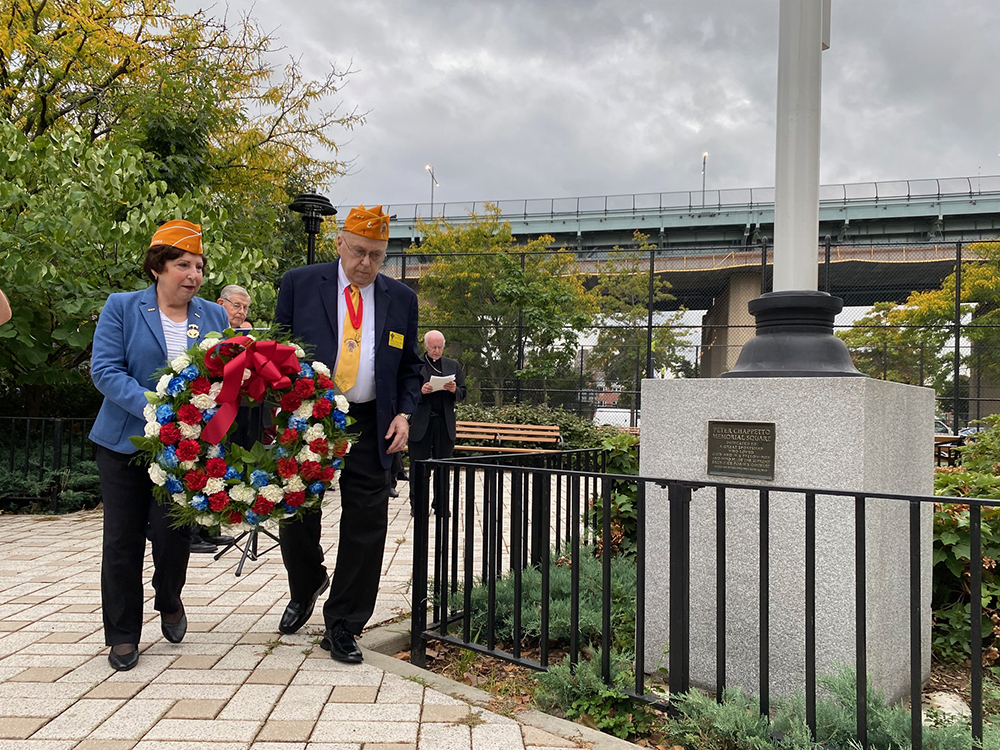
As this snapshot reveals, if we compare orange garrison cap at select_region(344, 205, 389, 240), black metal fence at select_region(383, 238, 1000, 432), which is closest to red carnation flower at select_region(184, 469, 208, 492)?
orange garrison cap at select_region(344, 205, 389, 240)

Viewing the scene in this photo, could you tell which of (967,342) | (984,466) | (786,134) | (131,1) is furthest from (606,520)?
(967,342)

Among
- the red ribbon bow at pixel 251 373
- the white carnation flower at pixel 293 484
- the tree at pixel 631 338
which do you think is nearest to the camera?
the red ribbon bow at pixel 251 373

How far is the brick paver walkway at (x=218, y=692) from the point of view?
2.61 m

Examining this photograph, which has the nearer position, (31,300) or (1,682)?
(1,682)

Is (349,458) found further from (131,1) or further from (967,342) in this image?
(967,342)

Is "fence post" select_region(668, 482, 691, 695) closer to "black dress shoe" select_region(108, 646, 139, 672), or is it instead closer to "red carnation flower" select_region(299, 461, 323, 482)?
"red carnation flower" select_region(299, 461, 323, 482)

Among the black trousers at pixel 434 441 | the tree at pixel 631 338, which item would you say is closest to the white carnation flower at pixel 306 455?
the black trousers at pixel 434 441

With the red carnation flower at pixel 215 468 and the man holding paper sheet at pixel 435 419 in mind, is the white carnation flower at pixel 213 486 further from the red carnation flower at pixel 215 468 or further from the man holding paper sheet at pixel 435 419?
the man holding paper sheet at pixel 435 419

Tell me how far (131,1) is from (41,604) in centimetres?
1072

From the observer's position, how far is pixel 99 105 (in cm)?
1125

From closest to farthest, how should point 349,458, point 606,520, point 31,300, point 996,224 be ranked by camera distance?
point 606,520
point 349,458
point 31,300
point 996,224

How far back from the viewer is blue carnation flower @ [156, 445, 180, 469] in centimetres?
302

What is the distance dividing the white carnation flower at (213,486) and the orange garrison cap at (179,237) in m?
1.12

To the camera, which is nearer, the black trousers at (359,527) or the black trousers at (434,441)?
the black trousers at (359,527)
